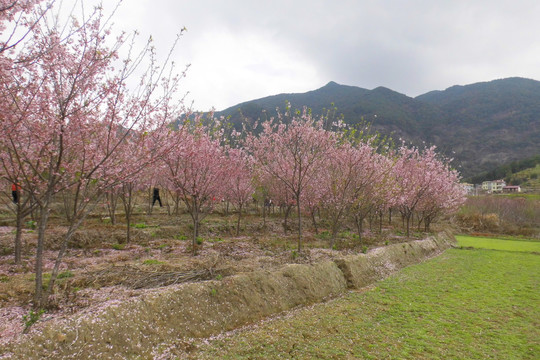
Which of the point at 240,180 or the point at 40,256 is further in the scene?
the point at 240,180

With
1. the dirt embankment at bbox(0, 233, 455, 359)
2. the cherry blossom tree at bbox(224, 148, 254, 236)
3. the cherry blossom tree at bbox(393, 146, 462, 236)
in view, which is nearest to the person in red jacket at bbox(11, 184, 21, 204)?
the dirt embankment at bbox(0, 233, 455, 359)

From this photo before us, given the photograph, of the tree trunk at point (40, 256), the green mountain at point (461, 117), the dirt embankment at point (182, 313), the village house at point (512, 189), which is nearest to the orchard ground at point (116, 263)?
the tree trunk at point (40, 256)

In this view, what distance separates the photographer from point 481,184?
106125mm

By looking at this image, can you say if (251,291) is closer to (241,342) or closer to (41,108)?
(241,342)

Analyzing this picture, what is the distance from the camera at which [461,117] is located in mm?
174000

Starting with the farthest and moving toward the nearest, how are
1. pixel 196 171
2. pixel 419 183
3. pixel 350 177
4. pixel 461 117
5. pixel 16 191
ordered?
pixel 461 117 < pixel 419 183 < pixel 350 177 < pixel 16 191 < pixel 196 171

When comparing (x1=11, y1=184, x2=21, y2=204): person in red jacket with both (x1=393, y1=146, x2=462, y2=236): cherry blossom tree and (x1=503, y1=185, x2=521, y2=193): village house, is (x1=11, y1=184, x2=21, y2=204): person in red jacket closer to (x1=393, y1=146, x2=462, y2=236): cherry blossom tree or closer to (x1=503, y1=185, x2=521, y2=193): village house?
(x1=393, y1=146, x2=462, y2=236): cherry blossom tree

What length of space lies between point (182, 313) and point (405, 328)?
4922 mm

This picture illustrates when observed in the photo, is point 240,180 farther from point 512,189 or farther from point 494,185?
point 494,185

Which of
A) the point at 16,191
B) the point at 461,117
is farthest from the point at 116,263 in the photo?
the point at 461,117

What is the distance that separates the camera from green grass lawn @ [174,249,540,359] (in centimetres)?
547

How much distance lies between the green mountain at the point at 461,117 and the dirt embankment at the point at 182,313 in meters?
109

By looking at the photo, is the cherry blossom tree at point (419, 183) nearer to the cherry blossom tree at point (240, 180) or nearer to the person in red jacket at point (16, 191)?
the cherry blossom tree at point (240, 180)

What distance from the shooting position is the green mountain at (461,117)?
137000 mm
